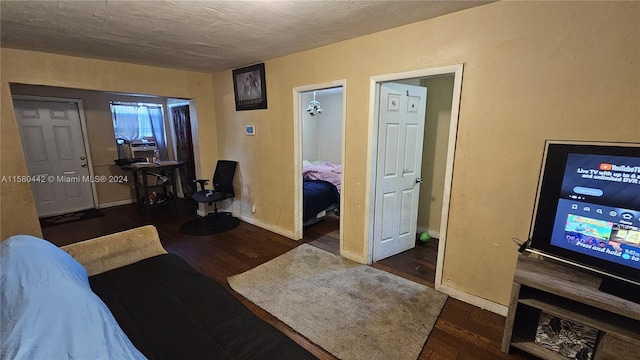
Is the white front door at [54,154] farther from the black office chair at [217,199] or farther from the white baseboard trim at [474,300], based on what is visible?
the white baseboard trim at [474,300]

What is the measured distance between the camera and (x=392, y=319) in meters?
1.98

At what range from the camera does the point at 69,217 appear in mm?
4230

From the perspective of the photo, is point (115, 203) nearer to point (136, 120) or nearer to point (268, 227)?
point (136, 120)

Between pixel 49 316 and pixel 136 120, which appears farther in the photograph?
pixel 136 120

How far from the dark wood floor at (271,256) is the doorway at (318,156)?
0.83 feet

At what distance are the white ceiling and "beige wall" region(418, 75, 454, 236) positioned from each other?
1.43 metres

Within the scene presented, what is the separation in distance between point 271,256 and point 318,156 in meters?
3.77

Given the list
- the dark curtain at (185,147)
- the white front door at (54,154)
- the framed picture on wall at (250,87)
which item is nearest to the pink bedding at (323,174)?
the framed picture on wall at (250,87)

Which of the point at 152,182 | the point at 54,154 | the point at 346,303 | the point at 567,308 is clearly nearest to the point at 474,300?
the point at 567,308

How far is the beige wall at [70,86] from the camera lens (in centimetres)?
233

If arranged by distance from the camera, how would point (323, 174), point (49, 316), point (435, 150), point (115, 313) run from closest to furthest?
point (49, 316) → point (115, 313) → point (435, 150) → point (323, 174)

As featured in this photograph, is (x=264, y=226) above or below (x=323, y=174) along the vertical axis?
below

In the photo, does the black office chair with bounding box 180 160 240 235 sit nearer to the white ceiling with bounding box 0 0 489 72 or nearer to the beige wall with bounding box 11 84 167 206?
the white ceiling with bounding box 0 0 489 72

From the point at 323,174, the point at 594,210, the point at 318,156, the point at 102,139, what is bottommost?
the point at 323,174
